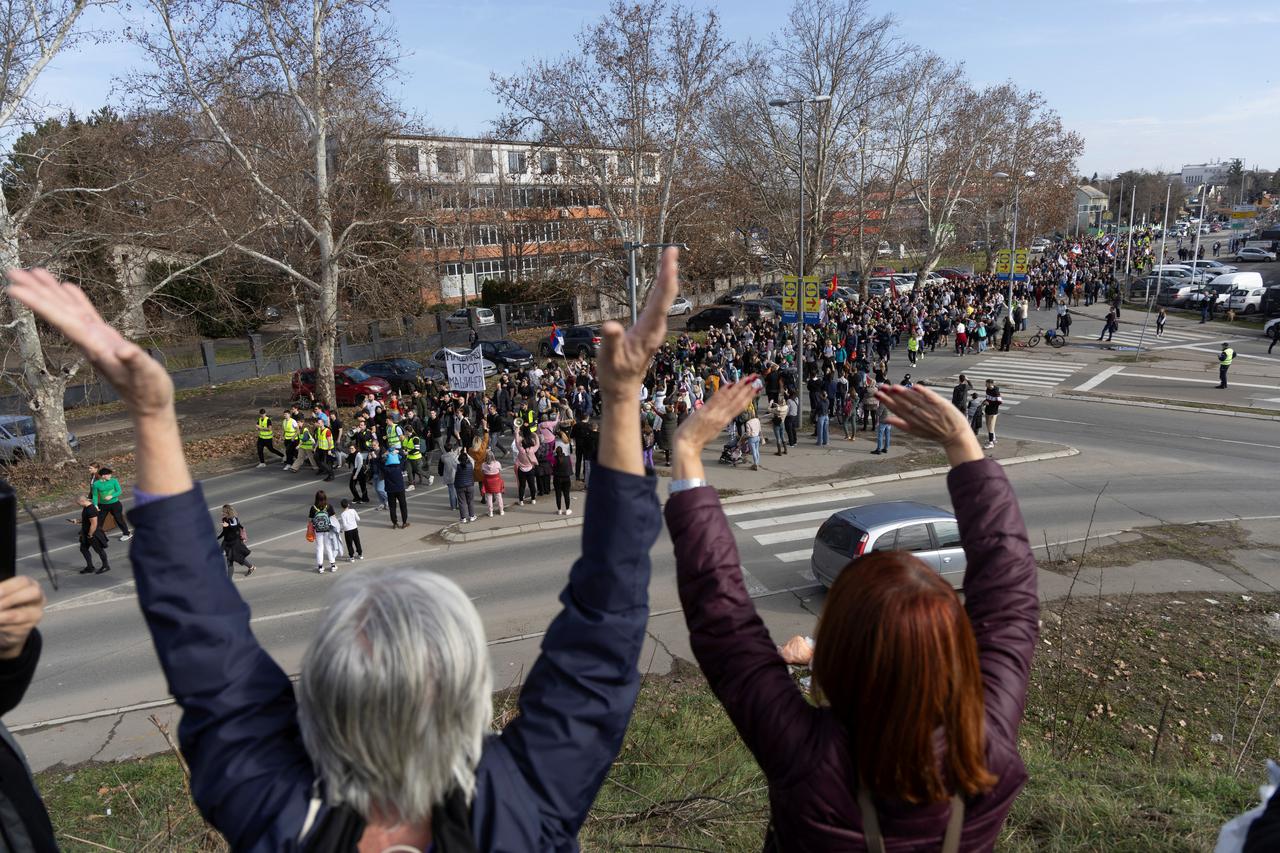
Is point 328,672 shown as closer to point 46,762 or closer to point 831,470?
point 46,762

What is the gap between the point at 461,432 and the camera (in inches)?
734

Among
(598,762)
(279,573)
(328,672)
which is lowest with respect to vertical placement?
(279,573)

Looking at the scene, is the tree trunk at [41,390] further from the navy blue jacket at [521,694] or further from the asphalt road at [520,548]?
the navy blue jacket at [521,694]

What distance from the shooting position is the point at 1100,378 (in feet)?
90.2

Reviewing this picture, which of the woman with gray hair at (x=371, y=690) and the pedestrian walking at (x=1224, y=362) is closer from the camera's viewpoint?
the woman with gray hair at (x=371, y=690)

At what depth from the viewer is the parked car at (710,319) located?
42000 mm

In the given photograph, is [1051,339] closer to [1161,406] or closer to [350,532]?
[1161,406]

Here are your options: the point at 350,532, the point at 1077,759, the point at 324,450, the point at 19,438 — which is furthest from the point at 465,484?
the point at 19,438

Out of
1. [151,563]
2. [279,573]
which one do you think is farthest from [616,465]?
[279,573]

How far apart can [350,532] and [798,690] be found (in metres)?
13.2

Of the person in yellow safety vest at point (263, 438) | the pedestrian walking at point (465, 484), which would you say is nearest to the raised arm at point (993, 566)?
the pedestrian walking at point (465, 484)

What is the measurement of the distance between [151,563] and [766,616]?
33.8 feet

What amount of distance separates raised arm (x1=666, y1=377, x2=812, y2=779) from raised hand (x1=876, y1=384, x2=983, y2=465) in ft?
2.09

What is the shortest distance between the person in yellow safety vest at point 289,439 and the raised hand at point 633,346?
20.0 metres
